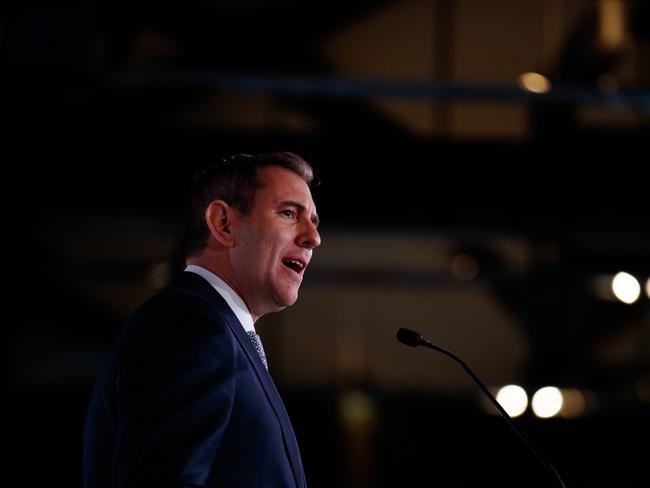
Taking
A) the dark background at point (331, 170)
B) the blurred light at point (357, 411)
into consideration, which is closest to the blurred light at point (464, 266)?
the dark background at point (331, 170)

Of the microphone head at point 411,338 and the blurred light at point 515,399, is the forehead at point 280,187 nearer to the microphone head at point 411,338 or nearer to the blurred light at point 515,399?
the microphone head at point 411,338

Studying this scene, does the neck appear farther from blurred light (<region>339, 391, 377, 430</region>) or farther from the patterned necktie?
blurred light (<region>339, 391, 377, 430</region>)

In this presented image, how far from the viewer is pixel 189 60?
21.9 feet

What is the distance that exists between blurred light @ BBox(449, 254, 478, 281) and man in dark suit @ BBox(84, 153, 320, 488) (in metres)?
7.42

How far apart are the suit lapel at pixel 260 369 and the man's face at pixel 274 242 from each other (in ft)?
0.43

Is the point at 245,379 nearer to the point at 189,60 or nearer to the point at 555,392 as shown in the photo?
the point at 189,60

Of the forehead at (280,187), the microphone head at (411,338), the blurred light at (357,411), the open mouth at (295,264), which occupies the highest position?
the blurred light at (357,411)

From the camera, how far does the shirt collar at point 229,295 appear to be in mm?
1658

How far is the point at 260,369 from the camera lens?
153cm

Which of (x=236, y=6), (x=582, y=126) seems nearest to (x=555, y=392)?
(x=582, y=126)

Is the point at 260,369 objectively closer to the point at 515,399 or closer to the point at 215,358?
the point at 215,358

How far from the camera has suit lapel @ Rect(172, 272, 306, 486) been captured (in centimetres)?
151

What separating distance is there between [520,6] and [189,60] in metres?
2.98

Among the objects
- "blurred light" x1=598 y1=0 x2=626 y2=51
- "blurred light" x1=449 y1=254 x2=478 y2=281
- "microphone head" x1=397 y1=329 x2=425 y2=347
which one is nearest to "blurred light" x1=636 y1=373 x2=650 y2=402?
"blurred light" x1=449 y1=254 x2=478 y2=281
